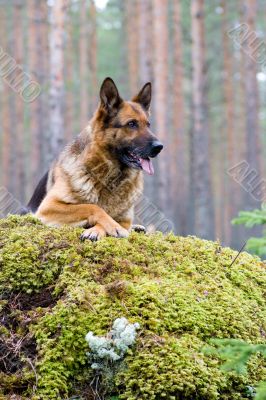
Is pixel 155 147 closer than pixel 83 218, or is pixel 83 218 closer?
pixel 83 218

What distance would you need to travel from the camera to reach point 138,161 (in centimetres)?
547

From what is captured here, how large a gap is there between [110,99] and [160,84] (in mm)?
13437

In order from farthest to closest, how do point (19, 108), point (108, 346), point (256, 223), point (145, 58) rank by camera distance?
point (19, 108), point (145, 58), point (108, 346), point (256, 223)

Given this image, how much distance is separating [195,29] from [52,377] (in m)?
15.3

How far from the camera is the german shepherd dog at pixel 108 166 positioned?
543 cm

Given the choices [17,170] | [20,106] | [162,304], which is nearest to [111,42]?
[20,106]

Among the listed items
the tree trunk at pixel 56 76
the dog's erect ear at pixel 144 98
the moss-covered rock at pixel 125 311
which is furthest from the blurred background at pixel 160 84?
the moss-covered rock at pixel 125 311

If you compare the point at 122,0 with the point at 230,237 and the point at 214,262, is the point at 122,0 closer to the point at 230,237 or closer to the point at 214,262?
the point at 230,237

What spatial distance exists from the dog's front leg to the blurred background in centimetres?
765

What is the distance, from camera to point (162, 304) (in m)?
3.64

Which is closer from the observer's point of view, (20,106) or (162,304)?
(162,304)

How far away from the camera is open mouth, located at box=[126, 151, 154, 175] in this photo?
541 cm

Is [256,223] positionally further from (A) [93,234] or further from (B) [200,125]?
(B) [200,125]

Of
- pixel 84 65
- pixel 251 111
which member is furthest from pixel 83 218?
pixel 84 65
